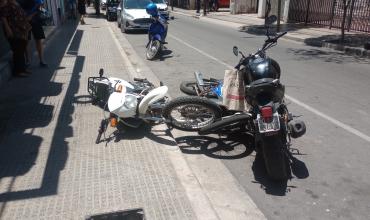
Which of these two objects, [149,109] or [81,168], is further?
[149,109]

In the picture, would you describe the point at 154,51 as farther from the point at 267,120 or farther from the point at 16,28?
the point at 267,120

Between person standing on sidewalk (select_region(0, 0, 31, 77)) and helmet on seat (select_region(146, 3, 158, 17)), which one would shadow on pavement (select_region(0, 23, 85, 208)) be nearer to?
person standing on sidewalk (select_region(0, 0, 31, 77))

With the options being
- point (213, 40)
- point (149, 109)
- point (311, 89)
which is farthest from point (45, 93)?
point (213, 40)

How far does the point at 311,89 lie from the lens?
→ 807 cm

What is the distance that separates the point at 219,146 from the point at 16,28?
568 centimetres

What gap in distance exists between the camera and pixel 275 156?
3977 mm

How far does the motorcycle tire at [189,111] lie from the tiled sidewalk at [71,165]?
0.28 metres

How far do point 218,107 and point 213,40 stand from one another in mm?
11247

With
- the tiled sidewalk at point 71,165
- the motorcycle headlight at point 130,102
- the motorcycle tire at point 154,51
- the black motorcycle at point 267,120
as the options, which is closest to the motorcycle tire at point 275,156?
the black motorcycle at point 267,120

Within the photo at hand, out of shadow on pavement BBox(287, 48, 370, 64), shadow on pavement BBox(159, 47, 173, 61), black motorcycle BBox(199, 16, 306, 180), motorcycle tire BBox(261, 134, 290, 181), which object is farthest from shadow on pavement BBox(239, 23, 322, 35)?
motorcycle tire BBox(261, 134, 290, 181)

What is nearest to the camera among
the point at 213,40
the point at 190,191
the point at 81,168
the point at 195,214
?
the point at 195,214

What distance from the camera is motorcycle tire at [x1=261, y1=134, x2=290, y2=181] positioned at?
154 inches

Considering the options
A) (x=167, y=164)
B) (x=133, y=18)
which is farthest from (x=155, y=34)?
(x=167, y=164)

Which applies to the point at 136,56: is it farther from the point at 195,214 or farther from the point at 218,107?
the point at 195,214
